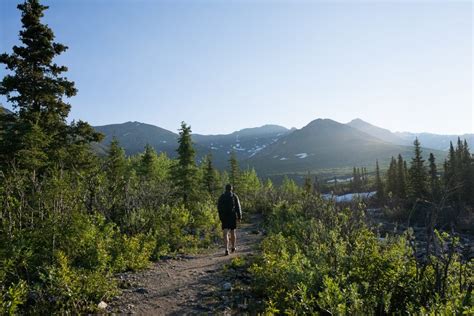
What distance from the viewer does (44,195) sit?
877 centimetres

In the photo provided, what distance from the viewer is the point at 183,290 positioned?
779 cm

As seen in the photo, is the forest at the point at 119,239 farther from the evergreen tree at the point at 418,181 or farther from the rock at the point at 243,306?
the evergreen tree at the point at 418,181

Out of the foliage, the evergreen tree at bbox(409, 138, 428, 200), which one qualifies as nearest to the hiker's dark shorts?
the foliage

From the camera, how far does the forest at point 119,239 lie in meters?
5.22

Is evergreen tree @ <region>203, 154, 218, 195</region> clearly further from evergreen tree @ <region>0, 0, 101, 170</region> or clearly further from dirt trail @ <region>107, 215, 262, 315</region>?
dirt trail @ <region>107, 215, 262, 315</region>

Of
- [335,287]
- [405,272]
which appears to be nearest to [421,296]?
[405,272]

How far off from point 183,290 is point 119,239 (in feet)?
9.24

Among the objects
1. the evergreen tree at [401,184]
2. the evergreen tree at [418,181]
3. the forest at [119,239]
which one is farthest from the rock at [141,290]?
the evergreen tree at [401,184]

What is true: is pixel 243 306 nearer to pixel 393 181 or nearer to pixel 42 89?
pixel 42 89

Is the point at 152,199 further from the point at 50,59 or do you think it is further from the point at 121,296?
the point at 50,59

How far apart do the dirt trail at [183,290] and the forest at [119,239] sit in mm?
441

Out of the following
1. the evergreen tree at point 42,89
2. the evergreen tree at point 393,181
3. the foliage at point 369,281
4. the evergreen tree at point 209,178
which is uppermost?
the evergreen tree at point 42,89

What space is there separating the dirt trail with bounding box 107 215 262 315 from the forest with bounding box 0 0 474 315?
0.44 metres

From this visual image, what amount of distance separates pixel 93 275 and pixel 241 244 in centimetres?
843
